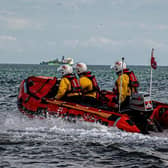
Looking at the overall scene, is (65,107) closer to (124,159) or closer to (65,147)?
(65,147)

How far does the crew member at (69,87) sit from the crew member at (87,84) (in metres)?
0.16

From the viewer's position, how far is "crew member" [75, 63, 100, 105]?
392 inches

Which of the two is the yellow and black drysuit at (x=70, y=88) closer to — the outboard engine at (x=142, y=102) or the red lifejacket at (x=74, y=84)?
the red lifejacket at (x=74, y=84)

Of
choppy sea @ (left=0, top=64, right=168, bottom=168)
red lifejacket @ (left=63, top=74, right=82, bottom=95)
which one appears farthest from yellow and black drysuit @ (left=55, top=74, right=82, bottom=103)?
choppy sea @ (left=0, top=64, right=168, bottom=168)

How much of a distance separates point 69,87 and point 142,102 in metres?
2.27

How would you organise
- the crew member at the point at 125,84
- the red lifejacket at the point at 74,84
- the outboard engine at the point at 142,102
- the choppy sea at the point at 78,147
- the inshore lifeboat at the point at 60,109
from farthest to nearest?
the red lifejacket at the point at 74,84 → the crew member at the point at 125,84 → the outboard engine at the point at 142,102 → the inshore lifeboat at the point at 60,109 → the choppy sea at the point at 78,147

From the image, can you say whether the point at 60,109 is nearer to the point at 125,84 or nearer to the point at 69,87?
the point at 69,87

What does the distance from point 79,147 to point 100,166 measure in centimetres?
130

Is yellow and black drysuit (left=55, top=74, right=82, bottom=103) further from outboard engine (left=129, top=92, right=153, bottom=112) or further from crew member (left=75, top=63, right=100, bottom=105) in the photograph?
outboard engine (left=129, top=92, right=153, bottom=112)

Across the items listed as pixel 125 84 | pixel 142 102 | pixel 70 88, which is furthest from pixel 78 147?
pixel 70 88

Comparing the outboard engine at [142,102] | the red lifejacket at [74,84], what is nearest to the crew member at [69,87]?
the red lifejacket at [74,84]

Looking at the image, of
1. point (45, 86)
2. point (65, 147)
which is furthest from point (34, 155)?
point (45, 86)

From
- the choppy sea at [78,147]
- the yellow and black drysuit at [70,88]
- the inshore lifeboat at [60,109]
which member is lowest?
the choppy sea at [78,147]

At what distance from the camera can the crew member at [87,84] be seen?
A: 997 cm
